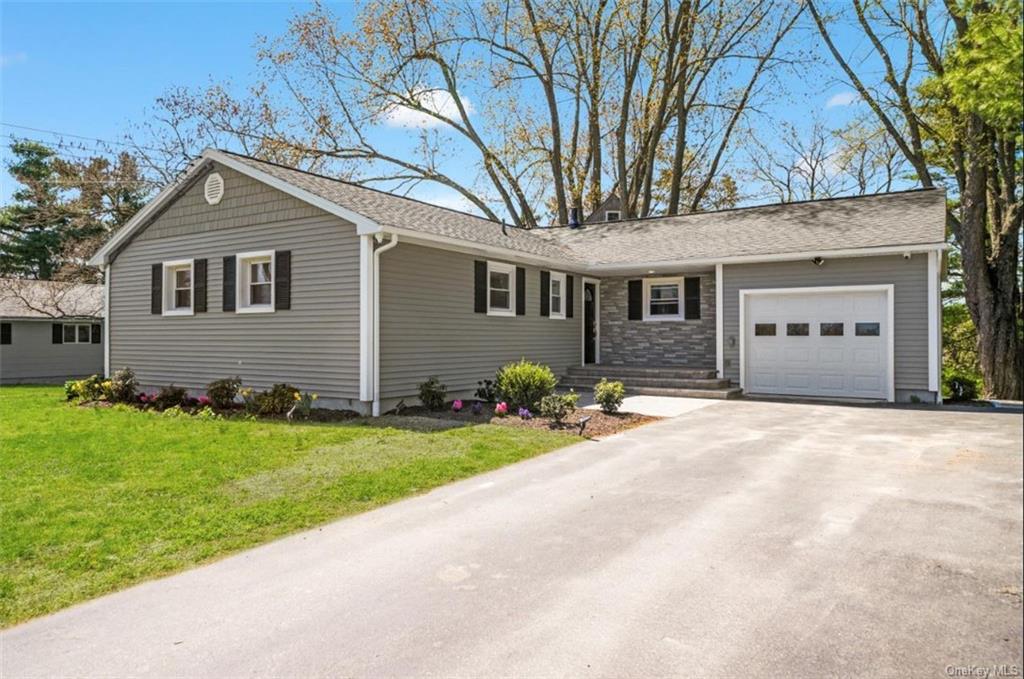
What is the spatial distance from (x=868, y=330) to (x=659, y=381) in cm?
417

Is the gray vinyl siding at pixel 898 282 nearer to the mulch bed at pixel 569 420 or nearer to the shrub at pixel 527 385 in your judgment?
the mulch bed at pixel 569 420

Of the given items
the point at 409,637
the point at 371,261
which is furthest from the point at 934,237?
the point at 409,637

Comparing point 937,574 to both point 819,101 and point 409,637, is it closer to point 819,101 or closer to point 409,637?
point 409,637

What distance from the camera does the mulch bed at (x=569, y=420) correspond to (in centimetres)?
907

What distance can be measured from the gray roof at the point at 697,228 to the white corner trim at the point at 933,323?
1.99ft

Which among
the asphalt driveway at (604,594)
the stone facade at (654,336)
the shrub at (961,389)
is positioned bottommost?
the asphalt driveway at (604,594)

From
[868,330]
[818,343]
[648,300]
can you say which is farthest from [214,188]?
[868,330]

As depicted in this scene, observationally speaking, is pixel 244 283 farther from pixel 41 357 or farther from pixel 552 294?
pixel 41 357

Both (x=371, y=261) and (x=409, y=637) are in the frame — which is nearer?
(x=409, y=637)

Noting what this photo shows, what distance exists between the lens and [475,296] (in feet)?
41.6

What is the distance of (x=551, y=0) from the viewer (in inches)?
918

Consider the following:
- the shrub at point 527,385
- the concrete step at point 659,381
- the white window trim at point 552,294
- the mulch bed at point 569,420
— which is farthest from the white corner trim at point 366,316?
the concrete step at point 659,381

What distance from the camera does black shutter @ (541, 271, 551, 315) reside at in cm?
1465

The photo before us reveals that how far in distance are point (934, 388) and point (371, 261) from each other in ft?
34.0
